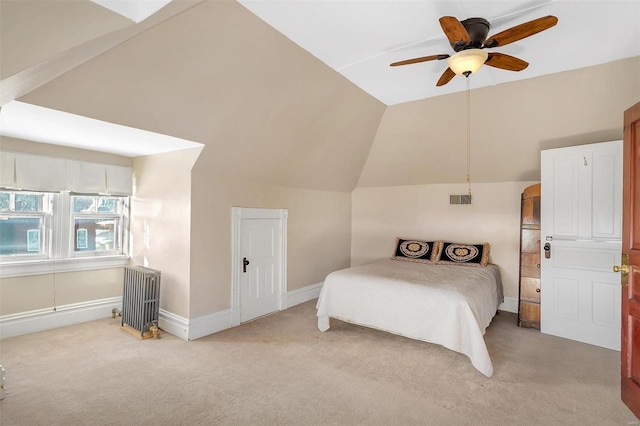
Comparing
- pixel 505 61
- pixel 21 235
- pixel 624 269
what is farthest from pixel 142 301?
pixel 624 269

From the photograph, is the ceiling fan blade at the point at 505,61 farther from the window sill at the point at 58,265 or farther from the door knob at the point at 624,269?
the window sill at the point at 58,265

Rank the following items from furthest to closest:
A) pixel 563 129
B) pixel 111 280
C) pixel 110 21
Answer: pixel 111 280 → pixel 563 129 → pixel 110 21

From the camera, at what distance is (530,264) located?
3.88 metres

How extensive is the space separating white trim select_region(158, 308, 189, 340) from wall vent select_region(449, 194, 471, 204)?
411cm

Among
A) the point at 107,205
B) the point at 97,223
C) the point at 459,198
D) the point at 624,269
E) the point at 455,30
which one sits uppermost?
the point at 455,30

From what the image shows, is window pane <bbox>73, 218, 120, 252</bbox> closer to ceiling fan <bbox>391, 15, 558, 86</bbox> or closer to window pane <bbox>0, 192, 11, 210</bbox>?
window pane <bbox>0, 192, 11, 210</bbox>

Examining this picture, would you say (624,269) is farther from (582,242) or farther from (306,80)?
(306,80)

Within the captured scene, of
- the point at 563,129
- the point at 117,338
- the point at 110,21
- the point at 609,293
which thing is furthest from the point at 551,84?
the point at 117,338

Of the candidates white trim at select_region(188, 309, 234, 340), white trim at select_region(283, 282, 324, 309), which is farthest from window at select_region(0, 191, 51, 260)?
white trim at select_region(283, 282, 324, 309)

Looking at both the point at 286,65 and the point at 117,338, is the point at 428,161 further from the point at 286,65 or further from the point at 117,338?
the point at 117,338

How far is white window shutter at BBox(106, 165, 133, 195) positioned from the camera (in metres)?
4.12

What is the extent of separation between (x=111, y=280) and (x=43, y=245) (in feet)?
2.78

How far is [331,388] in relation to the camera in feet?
8.21

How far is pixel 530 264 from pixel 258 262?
340cm
